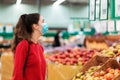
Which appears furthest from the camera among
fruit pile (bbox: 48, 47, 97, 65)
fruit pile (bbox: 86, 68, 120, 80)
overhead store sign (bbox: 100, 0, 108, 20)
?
fruit pile (bbox: 48, 47, 97, 65)

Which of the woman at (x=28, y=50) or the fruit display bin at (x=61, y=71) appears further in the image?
the fruit display bin at (x=61, y=71)

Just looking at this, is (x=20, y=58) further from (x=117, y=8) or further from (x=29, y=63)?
(x=117, y=8)

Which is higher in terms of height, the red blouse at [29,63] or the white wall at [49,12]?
the white wall at [49,12]

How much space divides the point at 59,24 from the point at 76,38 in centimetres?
824

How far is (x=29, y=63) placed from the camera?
3.72 meters

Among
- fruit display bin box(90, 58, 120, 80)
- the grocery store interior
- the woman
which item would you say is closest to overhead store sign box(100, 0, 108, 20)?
the grocery store interior

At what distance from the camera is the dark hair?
3.79 metres

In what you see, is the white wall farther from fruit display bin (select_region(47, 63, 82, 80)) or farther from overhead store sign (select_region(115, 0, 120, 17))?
overhead store sign (select_region(115, 0, 120, 17))

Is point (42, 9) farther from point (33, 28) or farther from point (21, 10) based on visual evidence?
point (33, 28)

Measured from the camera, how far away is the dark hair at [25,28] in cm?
379

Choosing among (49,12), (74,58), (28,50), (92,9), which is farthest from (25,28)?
(49,12)

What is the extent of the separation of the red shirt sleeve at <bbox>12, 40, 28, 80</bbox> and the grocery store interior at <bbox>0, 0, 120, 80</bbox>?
775mm

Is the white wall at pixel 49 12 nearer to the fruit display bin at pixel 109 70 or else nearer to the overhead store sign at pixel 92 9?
the overhead store sign at pixel 92 9

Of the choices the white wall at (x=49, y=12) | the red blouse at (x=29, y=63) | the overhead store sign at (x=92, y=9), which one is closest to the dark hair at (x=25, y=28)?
the red blouse at (x=29, y=63)
